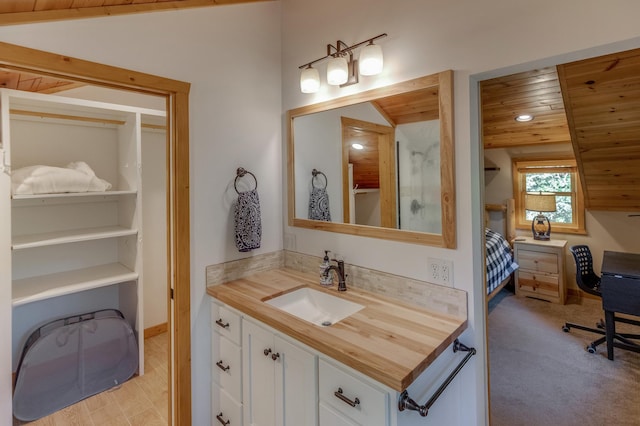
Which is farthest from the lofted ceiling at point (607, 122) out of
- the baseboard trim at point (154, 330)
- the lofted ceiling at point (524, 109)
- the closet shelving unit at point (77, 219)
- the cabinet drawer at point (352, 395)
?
the baseboard trim at point (154, 330)

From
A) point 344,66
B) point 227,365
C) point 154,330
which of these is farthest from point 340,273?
point 154,330

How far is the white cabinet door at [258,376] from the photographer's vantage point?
1.50 meters

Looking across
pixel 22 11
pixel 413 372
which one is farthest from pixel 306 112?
pixel 413 372

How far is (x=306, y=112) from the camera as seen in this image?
6.80 ft

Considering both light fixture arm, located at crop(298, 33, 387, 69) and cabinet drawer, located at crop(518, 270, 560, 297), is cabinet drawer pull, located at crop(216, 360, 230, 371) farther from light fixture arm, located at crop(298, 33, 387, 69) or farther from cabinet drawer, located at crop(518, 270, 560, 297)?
cabinet drawer, located at crop(518, 270, 560, 297)

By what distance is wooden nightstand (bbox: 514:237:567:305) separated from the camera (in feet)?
13.2

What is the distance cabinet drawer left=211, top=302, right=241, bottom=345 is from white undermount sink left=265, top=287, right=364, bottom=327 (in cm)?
21

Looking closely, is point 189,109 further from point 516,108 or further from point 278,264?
point 516,108

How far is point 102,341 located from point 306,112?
2322 millimetres

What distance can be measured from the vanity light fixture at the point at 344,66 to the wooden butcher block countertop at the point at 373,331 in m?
1.20

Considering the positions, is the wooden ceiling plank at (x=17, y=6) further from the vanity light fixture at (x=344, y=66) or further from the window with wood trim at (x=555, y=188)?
the window with wood trim at (x=555, y=188)

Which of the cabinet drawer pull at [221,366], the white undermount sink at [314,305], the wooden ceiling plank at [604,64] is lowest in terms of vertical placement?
the cabinet drawer pull at [221,366]

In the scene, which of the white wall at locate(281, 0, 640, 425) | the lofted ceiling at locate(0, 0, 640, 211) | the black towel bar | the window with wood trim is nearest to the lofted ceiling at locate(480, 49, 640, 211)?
the lofted ceiling at locate(0, 0, 640, 211)

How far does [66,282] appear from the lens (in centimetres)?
236
